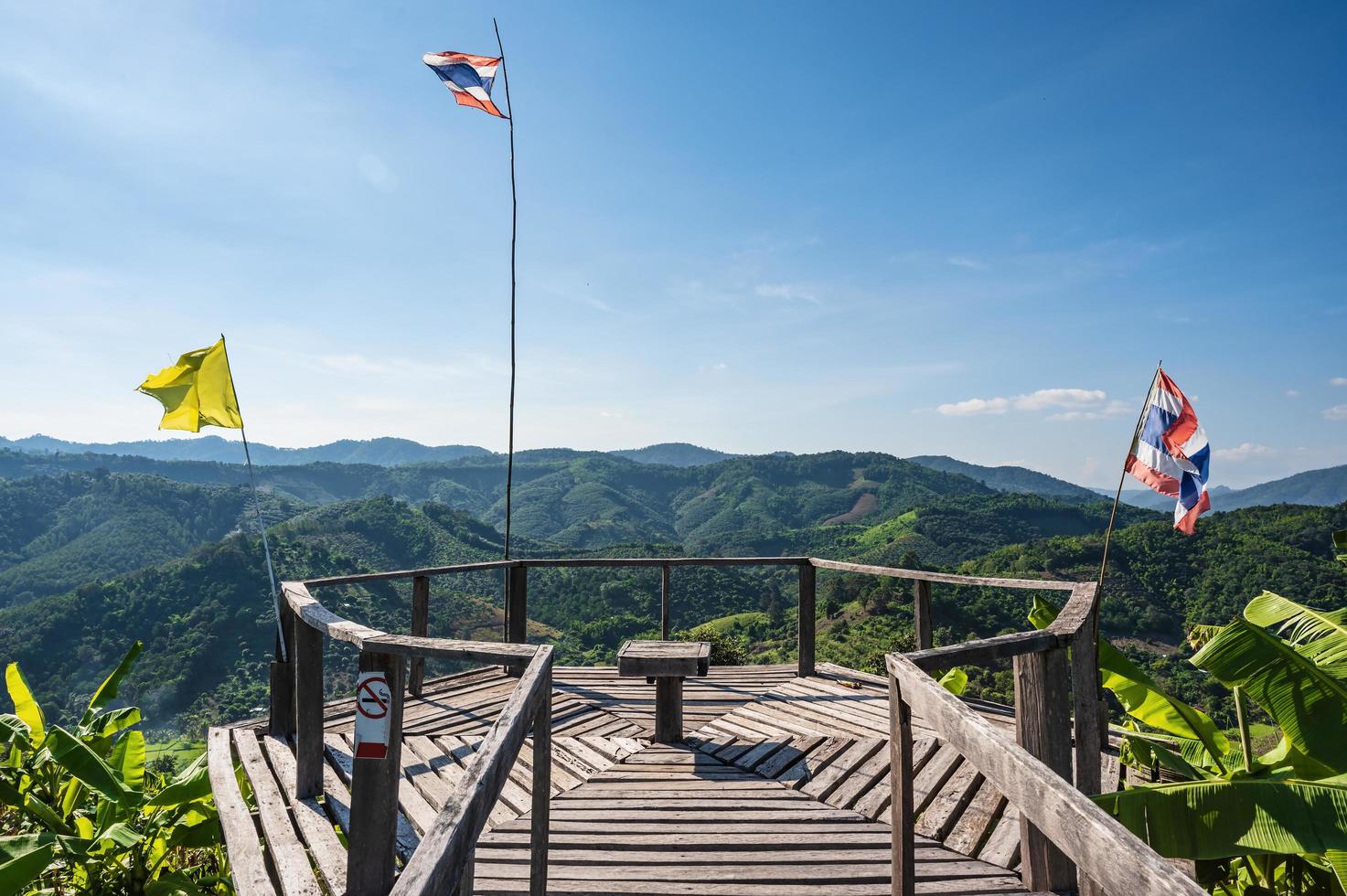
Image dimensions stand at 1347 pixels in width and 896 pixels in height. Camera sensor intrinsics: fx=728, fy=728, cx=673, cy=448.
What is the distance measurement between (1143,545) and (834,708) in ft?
120

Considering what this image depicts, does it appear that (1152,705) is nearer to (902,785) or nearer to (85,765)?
(902,785)

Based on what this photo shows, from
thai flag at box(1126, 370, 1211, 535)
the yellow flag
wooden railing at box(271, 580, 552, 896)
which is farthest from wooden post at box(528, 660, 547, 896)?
thai flag at box(1126, 370, 1211, 535)

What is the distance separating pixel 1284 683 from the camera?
2670 mm

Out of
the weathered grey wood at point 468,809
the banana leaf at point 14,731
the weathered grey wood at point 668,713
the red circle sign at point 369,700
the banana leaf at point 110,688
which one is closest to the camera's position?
the weathered grey wood at point 468,809

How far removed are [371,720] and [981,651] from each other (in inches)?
75.4

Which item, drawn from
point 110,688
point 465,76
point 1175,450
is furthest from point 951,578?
point 465,76

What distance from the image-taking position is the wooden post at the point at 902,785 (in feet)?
7.20

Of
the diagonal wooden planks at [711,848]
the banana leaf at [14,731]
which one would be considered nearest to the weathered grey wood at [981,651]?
the diagonal wooden planks at [711,848]

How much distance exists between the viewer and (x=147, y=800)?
3.60 metres

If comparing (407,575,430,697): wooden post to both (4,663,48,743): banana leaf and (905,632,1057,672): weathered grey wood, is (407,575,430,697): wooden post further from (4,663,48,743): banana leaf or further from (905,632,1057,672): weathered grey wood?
(905,632,1057,672): weathered grey wood

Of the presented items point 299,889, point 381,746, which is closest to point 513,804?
point 299,889

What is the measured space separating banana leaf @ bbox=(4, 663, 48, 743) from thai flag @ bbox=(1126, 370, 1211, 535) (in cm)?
712

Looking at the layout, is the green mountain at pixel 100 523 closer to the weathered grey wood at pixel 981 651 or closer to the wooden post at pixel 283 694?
the wooden post at pixel 283 694

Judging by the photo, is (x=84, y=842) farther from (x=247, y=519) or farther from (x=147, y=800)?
(x=247, y=519)
